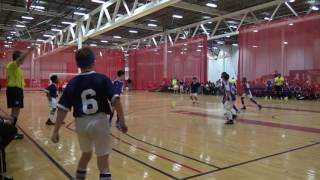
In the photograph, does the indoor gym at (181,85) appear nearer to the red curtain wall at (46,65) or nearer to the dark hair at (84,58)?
the red curtain wall at (46,65)

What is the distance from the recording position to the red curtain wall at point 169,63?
2786 cm

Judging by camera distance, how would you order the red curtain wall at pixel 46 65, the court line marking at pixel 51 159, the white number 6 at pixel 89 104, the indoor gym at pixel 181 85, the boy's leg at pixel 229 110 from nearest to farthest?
the white number 6 at pixel 89 104, the court line marking at pixel 51 159, the indoor gym at pixel 181 85, the boy's leg at pixel 229 110, the red curtain wall at pixel 46 65

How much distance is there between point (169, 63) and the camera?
31.0 m

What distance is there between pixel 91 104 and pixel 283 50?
67.1ft

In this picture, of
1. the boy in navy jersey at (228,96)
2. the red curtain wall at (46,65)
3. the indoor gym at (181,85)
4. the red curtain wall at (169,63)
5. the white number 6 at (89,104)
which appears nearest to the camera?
the white number 6 at (89,104)

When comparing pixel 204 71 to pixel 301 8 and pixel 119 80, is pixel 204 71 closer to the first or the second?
pixel 301 8

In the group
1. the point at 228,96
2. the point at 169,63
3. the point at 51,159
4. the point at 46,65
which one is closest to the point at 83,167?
the point at 51,159

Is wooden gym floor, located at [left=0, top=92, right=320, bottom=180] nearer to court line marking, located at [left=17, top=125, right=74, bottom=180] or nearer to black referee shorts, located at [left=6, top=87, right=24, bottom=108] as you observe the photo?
court line marking, located at [left=17, top=125, right=74, bottom=180]

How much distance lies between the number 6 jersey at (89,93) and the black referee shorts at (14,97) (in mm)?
3638

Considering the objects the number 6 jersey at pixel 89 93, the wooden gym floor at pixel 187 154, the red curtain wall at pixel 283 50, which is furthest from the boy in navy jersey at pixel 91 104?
the red curtain wall at pixel 283 50

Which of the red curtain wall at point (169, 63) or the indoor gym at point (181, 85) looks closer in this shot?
the indoor gym at point (181, 85)

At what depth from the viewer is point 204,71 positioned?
27.5m

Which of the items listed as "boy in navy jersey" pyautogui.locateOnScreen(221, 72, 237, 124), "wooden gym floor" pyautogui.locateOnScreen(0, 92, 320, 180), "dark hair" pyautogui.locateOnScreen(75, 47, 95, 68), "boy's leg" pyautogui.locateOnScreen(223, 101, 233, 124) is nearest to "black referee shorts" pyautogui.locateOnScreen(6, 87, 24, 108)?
"wooden gym floor" pyautogui.locateOnScreen(0, 92, 320, 180)

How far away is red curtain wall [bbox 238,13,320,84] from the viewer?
1972cm
